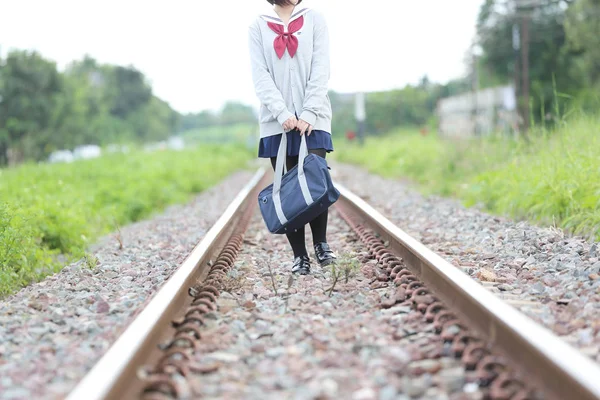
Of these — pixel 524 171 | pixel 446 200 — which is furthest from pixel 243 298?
pixel 446 200

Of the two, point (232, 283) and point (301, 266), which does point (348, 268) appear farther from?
point (232, 283)

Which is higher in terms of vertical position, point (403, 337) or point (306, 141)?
point (306, 141)

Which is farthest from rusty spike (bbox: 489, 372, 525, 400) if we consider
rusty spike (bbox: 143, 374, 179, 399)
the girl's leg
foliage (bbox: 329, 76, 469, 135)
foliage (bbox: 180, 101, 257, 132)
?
foliage (bbox: 180, 101, 257, 132)

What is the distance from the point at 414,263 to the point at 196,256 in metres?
1.26

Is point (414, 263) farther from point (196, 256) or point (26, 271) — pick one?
point (26, 271)

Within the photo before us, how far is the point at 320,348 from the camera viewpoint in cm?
273

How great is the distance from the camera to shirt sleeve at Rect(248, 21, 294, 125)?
13.3 feet

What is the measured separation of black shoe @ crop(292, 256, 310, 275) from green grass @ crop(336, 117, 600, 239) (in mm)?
2006

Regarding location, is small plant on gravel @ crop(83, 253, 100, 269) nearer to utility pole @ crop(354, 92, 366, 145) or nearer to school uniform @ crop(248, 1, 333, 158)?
school uniform @ crop(248, 1, 333, 158)

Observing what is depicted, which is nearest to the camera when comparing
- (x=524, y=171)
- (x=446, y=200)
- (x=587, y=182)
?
(x=587, y=182)

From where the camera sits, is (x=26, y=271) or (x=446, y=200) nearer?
(x=26, y=271)

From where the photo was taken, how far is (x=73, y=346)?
2.89 metres

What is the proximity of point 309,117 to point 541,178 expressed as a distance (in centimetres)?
303

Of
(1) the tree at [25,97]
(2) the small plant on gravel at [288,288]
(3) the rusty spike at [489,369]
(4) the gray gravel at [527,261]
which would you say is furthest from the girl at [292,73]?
(1) the tree at [25,97]
